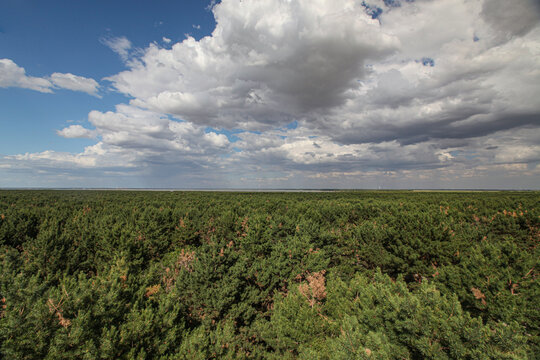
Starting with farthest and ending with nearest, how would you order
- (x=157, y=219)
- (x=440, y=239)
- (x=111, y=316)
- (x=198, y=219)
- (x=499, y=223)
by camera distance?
(x=198, y=219) → (x=157, y=219) → (x=499, y=223) → (x=440, y=239) → (x=111, y=316)

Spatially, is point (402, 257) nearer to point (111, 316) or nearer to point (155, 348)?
point (155, 348)

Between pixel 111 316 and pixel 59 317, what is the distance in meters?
1.68

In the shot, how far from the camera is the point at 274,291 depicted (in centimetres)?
1494

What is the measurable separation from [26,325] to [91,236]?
49.2 feet

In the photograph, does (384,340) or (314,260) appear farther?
(314,260)

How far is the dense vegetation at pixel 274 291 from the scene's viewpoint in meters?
5.85

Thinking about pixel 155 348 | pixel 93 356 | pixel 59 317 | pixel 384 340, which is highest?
pixel 59 317

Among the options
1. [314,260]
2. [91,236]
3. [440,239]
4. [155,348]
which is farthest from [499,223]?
[91,236]

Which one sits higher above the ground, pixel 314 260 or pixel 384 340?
pixel 384 340

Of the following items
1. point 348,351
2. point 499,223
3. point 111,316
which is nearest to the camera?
point 348,351

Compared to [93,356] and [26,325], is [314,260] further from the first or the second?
[26,325]

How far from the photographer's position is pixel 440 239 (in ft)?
48.9

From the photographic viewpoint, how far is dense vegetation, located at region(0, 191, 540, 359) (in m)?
5.85

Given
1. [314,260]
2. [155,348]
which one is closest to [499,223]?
[314,260]
